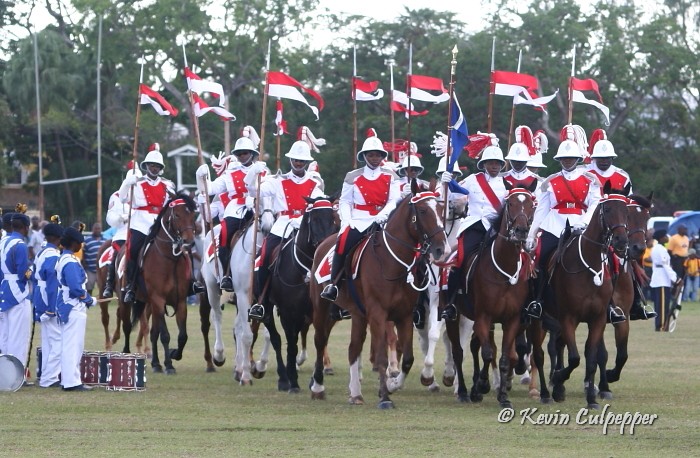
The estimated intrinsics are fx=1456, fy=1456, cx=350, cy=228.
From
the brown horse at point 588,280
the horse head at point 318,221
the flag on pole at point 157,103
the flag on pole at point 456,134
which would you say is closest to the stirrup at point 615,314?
the brown horse at point 588,280

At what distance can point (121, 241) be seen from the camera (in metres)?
22.9

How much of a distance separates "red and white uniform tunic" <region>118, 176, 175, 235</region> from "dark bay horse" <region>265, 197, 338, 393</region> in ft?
11.6

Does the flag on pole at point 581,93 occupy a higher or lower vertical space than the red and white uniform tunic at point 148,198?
higher

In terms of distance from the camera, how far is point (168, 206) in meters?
19.4

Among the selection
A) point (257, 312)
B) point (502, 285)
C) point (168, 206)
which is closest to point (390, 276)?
point (502, 285)

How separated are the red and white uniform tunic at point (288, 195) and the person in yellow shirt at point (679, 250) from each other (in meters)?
22.5

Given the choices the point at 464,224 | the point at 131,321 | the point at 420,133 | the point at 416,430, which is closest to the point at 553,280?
the point at 464,224

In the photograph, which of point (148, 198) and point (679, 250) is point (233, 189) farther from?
point (679, 250)

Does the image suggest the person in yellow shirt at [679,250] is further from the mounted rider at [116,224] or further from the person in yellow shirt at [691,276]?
the mounted rider at [116,224]

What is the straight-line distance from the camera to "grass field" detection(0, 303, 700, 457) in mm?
12188

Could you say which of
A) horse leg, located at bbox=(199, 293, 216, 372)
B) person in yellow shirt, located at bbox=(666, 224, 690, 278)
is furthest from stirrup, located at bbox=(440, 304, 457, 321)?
person in yellow shirt, located at bbox=(666, 224, 690, 278)

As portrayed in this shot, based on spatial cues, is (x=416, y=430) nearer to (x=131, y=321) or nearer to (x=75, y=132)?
(x=131, y=321)

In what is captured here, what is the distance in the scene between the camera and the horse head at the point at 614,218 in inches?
578

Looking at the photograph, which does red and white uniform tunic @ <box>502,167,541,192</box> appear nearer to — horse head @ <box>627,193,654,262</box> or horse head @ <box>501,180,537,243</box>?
horse head @ <box>501,180,537,243</box>
